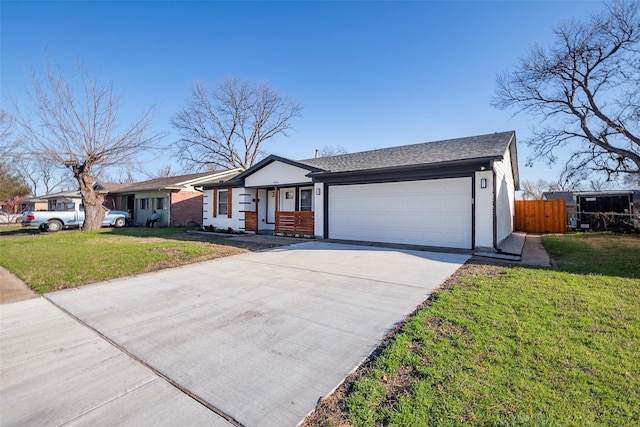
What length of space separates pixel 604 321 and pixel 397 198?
681 centimetres

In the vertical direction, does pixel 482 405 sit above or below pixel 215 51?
below

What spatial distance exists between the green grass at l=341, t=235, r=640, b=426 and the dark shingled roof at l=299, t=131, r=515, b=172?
5.15 metres

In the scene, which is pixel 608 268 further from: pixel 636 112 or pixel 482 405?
pixel 636 112

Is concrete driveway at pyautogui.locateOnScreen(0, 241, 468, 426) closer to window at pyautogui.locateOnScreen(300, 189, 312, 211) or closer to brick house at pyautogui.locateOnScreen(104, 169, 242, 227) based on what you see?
window at pyautogui.locateOnScreen(300, 189, 312, 211)

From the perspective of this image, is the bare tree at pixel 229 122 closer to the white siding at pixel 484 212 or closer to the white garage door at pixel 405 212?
the white garage door at pixel 405 212

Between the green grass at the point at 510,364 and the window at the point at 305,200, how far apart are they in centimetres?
929

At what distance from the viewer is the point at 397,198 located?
396 inches

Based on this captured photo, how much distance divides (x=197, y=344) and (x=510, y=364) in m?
3.14

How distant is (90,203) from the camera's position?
53.6 feet

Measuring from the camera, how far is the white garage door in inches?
351

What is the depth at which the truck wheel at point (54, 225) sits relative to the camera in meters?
17.0

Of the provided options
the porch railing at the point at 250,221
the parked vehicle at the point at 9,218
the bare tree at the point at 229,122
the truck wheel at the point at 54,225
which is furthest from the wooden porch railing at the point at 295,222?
the parked vehicle at the point at 9,218

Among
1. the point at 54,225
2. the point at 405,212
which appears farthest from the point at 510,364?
the point at 54,225

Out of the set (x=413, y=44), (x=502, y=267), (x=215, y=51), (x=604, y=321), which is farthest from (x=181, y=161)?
(x=604, y=321)
